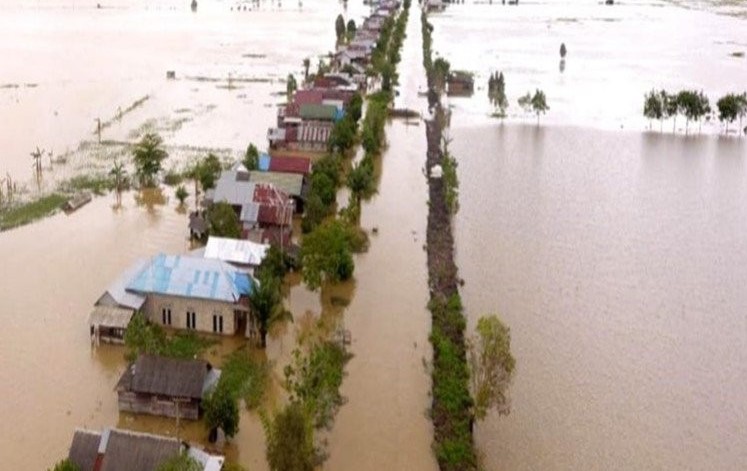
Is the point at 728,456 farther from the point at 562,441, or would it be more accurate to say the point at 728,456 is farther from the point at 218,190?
the point at 218,190

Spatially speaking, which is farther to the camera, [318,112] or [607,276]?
[318,112]

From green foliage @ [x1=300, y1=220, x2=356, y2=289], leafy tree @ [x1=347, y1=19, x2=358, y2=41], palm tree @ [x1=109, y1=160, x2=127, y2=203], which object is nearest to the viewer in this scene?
green foliage @ [x1=300, y1=220, x2=356, y2=289]

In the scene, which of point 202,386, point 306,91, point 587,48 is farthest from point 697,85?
point 202,386

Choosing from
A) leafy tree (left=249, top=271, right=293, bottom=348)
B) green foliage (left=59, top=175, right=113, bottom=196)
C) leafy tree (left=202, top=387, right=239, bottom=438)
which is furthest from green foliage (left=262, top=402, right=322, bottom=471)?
green foliage (left=59, top=175, right=113, bottom=196)

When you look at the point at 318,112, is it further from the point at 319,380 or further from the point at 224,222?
the point at 319,380

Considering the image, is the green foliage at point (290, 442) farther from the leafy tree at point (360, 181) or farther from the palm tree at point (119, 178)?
the palm tree at point (119, 178)

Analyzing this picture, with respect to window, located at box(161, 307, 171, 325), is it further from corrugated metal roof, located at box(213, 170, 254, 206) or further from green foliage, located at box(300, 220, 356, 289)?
corrugated metal roof, located at box(213, 170, 254, 206)

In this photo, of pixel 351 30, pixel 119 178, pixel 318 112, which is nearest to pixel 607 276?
pixel 119 178
